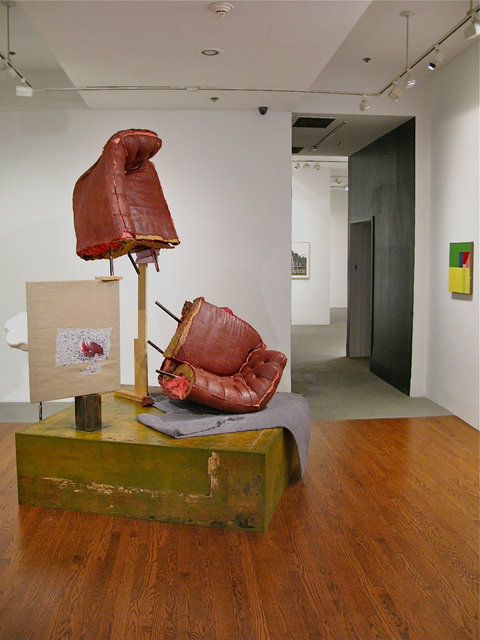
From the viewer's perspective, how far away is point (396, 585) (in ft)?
10.2

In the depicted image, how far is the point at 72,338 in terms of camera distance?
378 cm

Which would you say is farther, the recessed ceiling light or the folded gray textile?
the recessed ceiling light

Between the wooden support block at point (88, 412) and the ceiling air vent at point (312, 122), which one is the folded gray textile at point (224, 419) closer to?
the wooden support block at point (88, 412)

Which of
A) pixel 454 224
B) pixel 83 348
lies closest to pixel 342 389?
pixel 454 224

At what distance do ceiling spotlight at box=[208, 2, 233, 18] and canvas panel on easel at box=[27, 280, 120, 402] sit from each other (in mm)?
1823

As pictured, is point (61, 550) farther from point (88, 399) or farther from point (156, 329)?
point (156, 329)

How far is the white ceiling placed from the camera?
4164 millimetres

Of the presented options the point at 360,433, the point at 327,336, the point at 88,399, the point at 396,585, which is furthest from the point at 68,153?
the point at 327,336

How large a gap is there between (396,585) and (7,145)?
5.69 meters

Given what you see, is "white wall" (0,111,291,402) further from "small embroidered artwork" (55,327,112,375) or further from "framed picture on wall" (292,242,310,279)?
"framed picture on wall" (292,242,310,279)

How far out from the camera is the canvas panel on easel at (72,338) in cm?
367

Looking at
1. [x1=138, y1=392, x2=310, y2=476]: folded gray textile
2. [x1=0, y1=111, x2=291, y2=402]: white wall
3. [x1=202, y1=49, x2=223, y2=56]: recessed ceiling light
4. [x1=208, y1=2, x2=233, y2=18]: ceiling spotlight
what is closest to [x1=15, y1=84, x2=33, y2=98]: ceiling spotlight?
[x1=0, y1=111, x2=291, y2=402]: white wall

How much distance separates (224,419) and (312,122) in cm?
445

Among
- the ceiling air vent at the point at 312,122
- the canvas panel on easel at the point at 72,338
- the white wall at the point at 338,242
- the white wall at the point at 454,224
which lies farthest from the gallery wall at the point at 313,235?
the canvas panel on easel at the point at 72,338
